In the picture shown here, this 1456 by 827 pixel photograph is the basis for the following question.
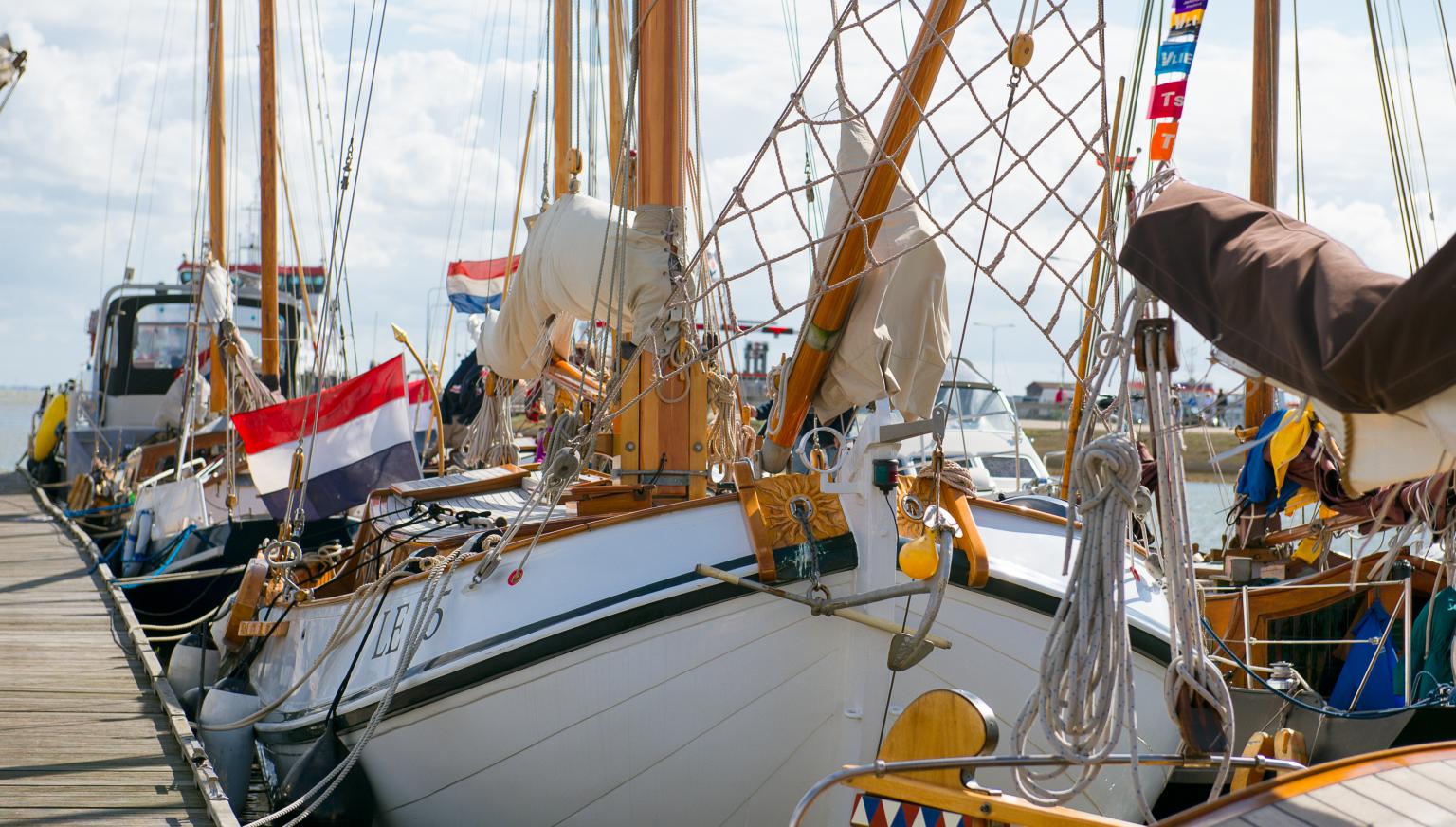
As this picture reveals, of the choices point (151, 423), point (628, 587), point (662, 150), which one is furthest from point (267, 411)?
point (151, 423)

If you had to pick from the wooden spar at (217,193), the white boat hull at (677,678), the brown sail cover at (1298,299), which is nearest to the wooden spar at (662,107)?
the white boat hull at (677,678)

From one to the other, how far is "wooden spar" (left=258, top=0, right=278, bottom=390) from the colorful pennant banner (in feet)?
31.5

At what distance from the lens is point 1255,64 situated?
11.1 metres

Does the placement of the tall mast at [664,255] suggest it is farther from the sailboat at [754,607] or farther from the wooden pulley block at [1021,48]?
the wooden pulley block at [1021,48]

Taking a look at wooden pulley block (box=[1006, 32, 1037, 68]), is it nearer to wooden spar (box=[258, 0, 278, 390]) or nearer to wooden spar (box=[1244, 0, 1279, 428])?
wooden spar (box=[1244, 0, 1279, 428])

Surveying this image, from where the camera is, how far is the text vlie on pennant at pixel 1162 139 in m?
8.69

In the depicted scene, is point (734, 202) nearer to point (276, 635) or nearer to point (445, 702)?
point (445, 702)

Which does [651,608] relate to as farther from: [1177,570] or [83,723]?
[83,723]

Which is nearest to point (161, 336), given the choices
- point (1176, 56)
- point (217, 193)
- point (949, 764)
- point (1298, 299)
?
point (217, 193)

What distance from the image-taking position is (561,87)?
1248 centimetres

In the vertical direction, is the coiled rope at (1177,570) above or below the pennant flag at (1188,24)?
below

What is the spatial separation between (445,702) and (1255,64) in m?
8.67

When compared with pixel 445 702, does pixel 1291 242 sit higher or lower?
higher

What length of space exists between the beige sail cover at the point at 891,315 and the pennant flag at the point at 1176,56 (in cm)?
408
